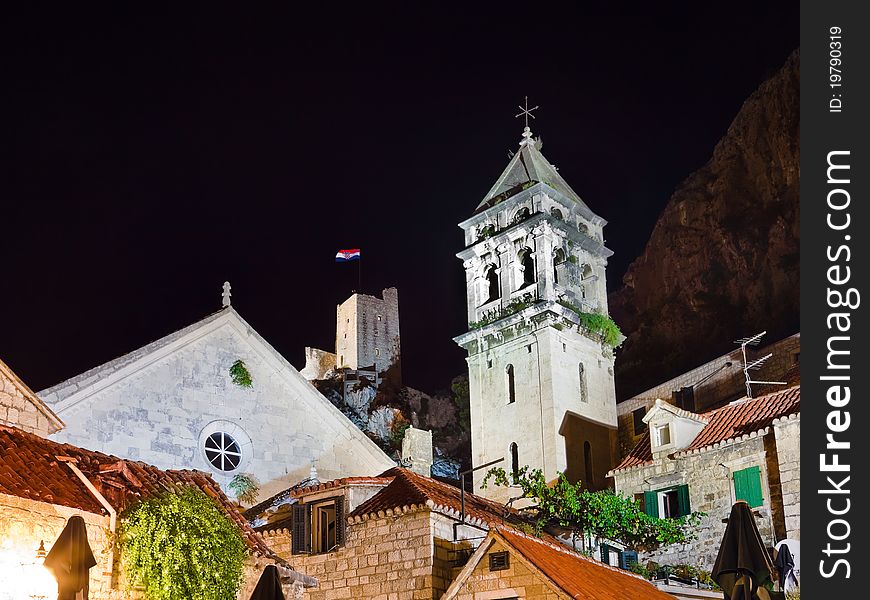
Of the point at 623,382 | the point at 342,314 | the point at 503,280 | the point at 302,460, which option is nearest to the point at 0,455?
the point at 302,460

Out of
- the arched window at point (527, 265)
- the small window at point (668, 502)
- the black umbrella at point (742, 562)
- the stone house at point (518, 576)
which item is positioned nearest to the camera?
the black umbrella at point (742, 562)

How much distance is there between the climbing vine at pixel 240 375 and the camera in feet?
89.0

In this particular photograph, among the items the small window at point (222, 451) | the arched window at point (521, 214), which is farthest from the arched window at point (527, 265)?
the small window at point (222, 451)

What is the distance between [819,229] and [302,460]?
17581mm

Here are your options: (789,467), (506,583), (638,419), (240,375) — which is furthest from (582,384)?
(506,583)

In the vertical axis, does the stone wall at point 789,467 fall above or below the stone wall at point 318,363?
below

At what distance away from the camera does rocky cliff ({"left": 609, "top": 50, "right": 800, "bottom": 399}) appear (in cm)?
5991

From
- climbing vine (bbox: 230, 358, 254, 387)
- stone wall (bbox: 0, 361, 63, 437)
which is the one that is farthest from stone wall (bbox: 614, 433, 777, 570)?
stone wall (bbox: 0, 361, 63, 437)

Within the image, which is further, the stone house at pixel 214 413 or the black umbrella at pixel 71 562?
the stone house at pixel 214 413

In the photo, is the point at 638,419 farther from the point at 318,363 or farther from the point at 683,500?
the point at 318,363

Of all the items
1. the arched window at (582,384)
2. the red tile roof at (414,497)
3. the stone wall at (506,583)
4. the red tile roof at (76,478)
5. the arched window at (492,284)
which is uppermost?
the arched window at (492,284)

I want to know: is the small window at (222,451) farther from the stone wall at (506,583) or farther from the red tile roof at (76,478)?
the red tile roof at (76,478)

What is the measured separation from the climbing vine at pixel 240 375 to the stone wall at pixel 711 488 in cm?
1576

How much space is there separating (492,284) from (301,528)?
27.4 meters
